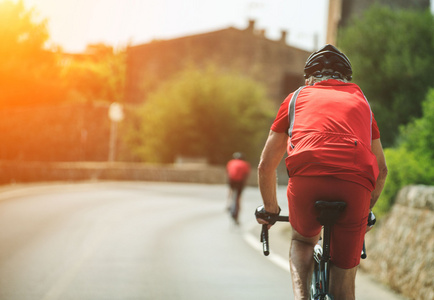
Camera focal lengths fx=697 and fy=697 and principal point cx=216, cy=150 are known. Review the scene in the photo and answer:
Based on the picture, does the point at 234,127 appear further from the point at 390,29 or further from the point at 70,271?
the point at 70,271

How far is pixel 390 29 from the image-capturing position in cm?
2098

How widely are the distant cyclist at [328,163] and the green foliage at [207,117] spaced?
3608 cm

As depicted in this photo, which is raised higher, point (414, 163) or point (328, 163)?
point (328, 163)

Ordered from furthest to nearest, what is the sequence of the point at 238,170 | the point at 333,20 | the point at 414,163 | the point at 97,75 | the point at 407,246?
the point at 97,75, the point at 238,170, the point at 333,20, the point at 414,163, the point at 407,246

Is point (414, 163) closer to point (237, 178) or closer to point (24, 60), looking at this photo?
point (237, 178)

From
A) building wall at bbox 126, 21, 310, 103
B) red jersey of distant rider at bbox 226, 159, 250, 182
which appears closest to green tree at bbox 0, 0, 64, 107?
building wall at bbox 126, 21, 310, 103

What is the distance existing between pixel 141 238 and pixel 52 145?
35130 millimetres

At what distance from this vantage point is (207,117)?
39.7m

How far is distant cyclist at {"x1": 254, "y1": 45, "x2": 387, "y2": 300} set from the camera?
10.3 ft

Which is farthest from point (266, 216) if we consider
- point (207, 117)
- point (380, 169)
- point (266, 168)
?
point (207, 117)

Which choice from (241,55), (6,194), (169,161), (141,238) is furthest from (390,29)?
(241,55)

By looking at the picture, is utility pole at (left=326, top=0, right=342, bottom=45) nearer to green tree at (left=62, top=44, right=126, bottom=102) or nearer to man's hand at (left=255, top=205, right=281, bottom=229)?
man's hand at (left=255, top=205, right=281, bottom=229)

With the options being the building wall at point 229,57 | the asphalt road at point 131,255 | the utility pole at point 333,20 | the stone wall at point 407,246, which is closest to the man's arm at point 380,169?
the stone wall at point 407,246

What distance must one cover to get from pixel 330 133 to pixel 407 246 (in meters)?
4.54
